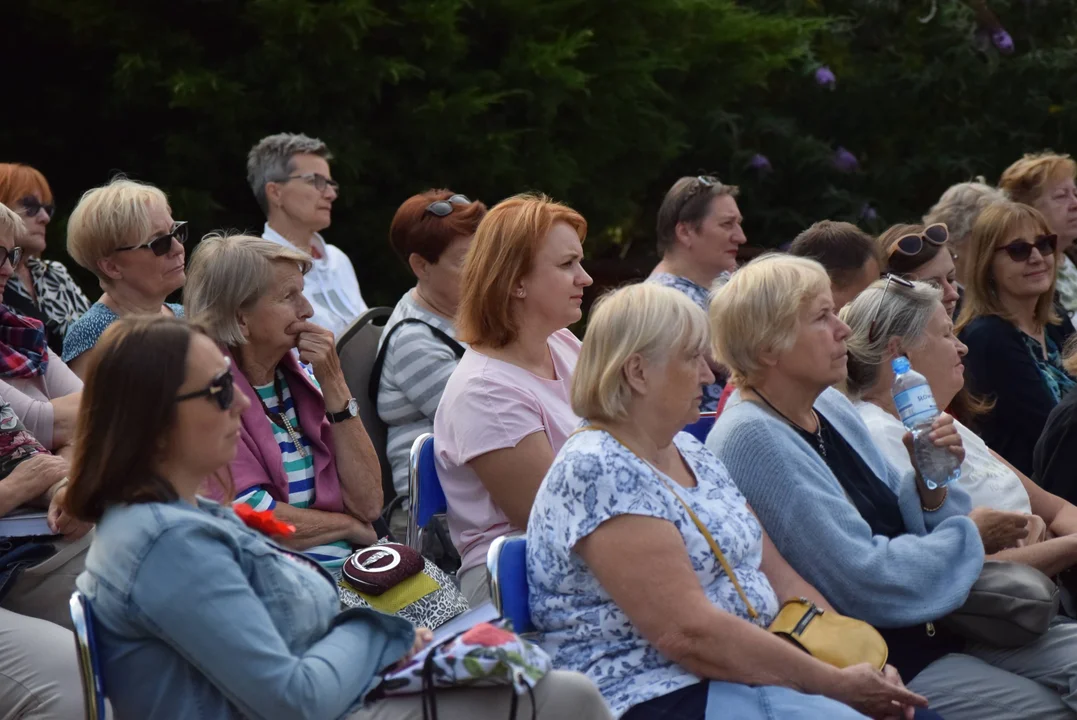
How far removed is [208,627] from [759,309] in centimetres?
186

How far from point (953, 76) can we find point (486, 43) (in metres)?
4.75

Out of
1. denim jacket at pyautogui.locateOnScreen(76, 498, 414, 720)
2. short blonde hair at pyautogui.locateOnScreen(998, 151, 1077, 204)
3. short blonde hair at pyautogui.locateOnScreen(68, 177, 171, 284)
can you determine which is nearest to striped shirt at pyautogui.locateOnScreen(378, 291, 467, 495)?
short blonde hair at pyautogui.locateOnScreen(68, 177, 171, 284)

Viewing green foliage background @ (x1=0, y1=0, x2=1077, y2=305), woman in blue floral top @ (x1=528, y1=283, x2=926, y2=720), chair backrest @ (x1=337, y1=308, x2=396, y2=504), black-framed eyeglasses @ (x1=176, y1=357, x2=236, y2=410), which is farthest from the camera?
green foliage background @ (x1=0, y1=0, x2=1077, y2=305)

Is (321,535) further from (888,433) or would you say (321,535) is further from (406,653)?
(888,433)

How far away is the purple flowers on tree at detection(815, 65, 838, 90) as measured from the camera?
10883 mm

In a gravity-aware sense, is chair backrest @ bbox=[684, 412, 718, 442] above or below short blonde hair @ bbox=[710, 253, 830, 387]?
below

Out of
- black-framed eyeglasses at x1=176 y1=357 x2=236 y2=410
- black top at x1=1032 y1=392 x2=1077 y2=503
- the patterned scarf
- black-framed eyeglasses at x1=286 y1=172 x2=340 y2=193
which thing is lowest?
black top at x1=1032 y1=392 x2=1077 y2=503

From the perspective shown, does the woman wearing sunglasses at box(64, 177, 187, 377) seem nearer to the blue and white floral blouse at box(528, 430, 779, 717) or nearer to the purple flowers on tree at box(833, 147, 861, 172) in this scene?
the blue and white floral blouse at box(528, 430, 779, 717)

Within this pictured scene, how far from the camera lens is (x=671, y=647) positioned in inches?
121

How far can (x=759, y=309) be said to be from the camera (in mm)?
3805

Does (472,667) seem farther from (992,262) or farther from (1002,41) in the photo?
(1002,41)

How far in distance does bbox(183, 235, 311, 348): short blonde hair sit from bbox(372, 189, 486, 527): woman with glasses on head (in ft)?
2.42

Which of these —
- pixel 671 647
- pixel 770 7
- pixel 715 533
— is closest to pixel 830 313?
pixel 715 533

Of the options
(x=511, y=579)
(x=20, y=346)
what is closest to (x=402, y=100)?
(x=20, y=346)
